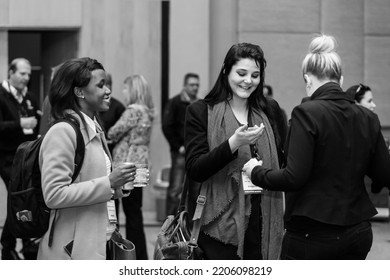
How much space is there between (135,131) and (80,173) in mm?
4483

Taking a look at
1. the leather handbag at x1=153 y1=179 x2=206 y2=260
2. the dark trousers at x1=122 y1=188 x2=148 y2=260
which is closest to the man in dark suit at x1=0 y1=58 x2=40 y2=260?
the dark trousers at x1=122 y1=188 x2=148 y2=260

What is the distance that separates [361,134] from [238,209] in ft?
3.03

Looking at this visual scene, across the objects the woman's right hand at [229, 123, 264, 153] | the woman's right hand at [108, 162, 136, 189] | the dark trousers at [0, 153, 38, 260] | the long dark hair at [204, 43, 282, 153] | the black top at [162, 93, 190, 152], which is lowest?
the dark trousers at [0, 153, 38, 260]

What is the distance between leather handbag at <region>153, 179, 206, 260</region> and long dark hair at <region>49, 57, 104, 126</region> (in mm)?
910

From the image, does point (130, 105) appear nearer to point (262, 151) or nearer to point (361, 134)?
point (262, 151)

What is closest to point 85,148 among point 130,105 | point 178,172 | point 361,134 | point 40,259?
point 40,259

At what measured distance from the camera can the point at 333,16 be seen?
14266 millimetres

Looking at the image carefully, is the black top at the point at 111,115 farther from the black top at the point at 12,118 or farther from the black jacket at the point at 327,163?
the black jacket at the point at 327,163

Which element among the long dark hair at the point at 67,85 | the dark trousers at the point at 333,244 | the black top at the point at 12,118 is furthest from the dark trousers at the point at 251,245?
the black top at the point at 12,118

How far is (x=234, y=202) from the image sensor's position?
5.46 meters

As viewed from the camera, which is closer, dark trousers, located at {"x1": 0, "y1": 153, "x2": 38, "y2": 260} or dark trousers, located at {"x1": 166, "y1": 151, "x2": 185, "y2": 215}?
dark trousers, located at {"x1": 0, "y1": 153, "x2": 38, "y2": 260}

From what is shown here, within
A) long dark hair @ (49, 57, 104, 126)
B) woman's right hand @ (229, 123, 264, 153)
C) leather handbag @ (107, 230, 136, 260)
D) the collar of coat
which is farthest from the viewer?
woman's right hand @ (229, 123, 264, 153)

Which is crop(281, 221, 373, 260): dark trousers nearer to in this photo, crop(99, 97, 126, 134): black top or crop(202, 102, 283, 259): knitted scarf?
crop(202, 102, 283, 259): knitted scarf

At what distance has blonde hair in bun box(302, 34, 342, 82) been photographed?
488 cm
